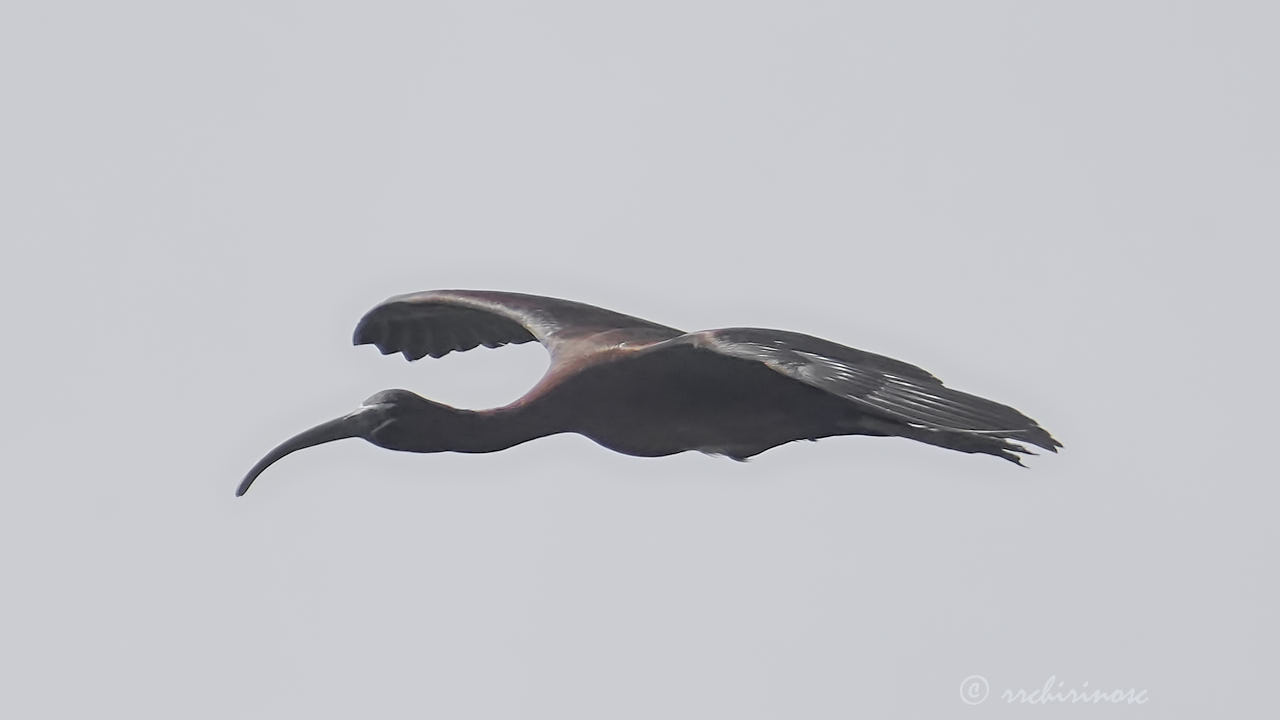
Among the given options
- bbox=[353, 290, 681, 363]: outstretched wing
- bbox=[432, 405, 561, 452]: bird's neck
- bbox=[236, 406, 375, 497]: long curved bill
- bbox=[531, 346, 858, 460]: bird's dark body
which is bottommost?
bbox=[236, 406, 375, 497]: long curved bill

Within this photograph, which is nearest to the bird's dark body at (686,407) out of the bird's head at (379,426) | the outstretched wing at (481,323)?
the outstretched wing at (481,323)

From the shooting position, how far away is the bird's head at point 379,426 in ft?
47.3

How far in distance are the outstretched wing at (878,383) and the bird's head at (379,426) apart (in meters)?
1.76

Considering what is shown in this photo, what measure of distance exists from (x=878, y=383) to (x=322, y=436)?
131 inches

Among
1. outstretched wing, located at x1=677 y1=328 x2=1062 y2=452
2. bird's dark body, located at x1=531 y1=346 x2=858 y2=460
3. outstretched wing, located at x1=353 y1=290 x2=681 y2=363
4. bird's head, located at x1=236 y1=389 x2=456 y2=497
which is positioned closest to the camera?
outstretched wing, located at x1=677 y1=328 x2=1062 y2=452

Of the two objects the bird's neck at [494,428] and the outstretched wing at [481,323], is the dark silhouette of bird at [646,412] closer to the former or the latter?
the bird's neck at [494,428]

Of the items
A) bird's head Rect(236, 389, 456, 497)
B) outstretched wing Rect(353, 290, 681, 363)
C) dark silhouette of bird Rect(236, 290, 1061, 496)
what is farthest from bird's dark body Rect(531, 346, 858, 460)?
bird's head Rect(236, 389, 456, 497)

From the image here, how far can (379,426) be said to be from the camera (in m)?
14.4

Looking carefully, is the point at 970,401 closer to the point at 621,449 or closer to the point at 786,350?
the point at 786,350

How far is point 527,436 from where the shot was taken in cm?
1482

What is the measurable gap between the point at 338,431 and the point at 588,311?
226 cm

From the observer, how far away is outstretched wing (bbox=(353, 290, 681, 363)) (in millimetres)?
15711

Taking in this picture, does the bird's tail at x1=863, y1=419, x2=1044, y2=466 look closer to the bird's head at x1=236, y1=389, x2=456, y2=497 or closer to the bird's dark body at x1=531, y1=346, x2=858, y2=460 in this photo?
the bird's dark body at x1=531, y1=346, x2=858, y2=460

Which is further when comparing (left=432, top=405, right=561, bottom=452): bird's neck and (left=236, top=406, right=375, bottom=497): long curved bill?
(left=432, top=405, right=561, bottom=452): bird's neck
